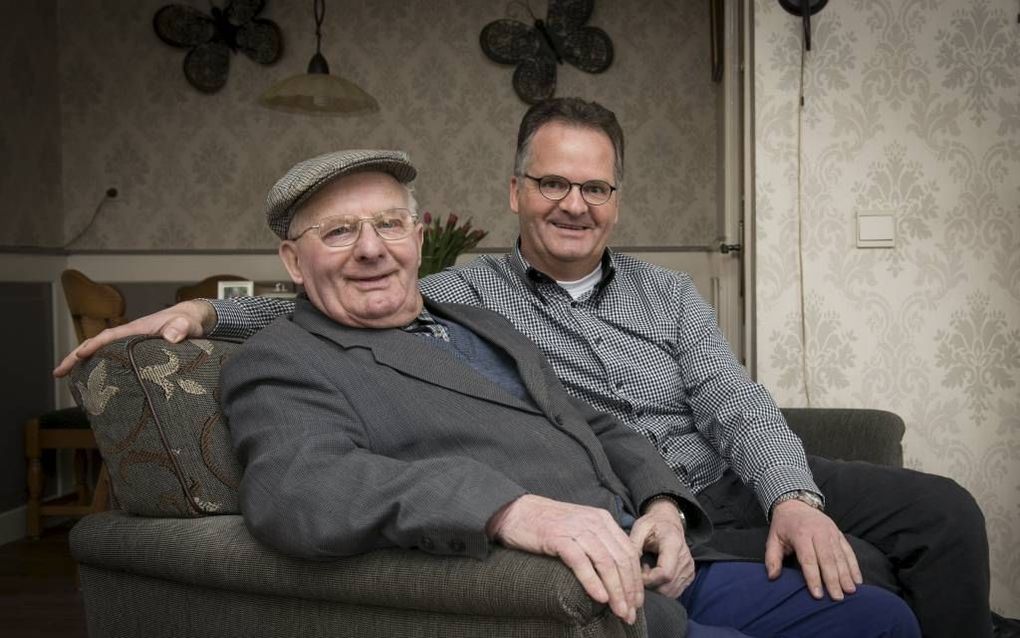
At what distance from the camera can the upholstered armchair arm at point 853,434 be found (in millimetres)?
1993

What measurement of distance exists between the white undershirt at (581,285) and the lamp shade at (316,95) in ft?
7.28

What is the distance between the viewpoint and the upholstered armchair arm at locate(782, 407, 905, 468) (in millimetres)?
1993

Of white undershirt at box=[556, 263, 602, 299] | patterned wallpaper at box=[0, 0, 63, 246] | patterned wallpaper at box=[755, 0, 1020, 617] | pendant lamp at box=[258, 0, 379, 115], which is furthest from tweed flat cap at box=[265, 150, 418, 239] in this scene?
patterned wallpaper at box=[0, 0, 63, 246]

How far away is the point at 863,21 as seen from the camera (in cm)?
242

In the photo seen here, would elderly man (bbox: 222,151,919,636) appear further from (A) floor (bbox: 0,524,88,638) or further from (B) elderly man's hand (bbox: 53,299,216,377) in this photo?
(A) floor (bbox: 0,524,88,638)

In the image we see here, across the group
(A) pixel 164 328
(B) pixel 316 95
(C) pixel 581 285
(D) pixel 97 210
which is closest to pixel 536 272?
(C) pixel 581 285

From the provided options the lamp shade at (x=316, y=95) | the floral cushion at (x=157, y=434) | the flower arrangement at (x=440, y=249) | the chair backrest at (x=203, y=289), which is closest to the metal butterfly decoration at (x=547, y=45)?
the lamp shade at (x=316, y=95)

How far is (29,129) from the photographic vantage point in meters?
4.50

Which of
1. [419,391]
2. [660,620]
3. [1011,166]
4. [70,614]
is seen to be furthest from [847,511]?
[70,614]

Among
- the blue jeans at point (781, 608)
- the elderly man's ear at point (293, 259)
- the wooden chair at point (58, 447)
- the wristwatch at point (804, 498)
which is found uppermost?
the elderly man's ear at point (293, 259)

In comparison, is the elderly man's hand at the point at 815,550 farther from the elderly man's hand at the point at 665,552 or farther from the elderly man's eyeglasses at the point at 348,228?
the elderly man's eyeglasses at the point at 348,228

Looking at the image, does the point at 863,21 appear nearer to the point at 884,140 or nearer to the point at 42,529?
the point at 884,140

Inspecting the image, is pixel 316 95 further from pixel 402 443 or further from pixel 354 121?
pixel 402 443

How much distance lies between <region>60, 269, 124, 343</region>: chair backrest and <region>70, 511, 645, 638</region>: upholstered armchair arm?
2.19 meters
